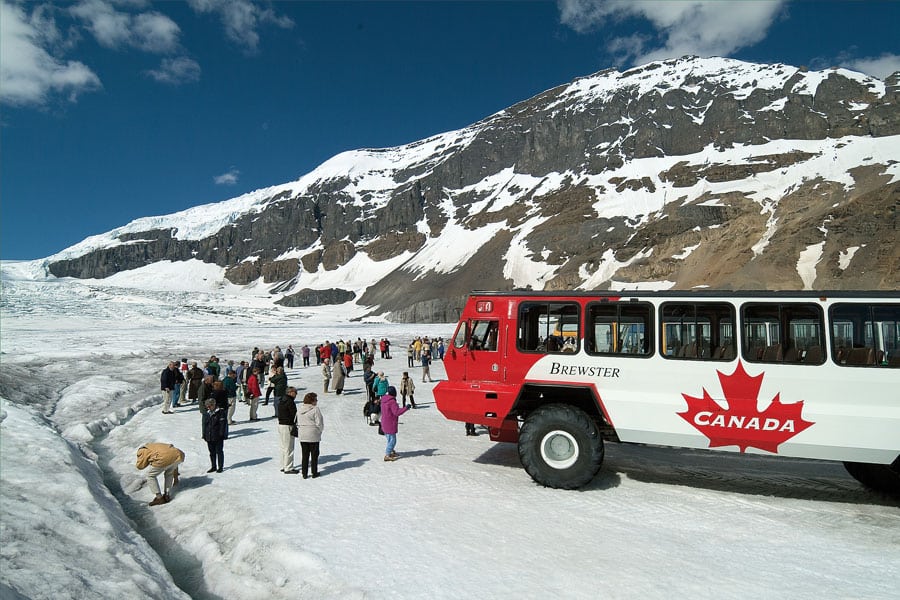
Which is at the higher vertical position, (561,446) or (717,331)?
(717,331)

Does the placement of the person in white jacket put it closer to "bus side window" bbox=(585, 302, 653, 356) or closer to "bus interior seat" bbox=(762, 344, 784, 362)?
"bus side window" bbox=(585, 302, 653, 356)

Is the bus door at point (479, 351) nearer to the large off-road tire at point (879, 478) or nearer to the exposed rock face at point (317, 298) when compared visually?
the large off-road tire at point (879, 478)

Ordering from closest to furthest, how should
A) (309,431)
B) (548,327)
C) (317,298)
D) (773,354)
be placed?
1. (773,354)
2. (548,327)
3. (309,431)
4. (317,298)

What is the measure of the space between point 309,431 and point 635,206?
4511 inches

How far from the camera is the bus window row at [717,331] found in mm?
7246

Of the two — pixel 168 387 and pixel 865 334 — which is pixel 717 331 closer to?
pixel 865 334

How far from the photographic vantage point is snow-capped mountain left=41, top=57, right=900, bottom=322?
73438 mm

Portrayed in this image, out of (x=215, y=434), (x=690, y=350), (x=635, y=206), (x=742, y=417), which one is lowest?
(x=215, y=434)

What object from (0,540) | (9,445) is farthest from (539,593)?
(9,445)

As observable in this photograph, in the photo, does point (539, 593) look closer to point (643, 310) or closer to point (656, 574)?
point (656, 574)

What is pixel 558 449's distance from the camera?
8.35 m

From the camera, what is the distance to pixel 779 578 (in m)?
5.45

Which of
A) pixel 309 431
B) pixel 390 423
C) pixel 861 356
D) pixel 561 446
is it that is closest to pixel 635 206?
pixel 861 356

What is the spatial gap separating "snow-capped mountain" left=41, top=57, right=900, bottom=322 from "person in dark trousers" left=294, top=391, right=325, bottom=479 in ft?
220
